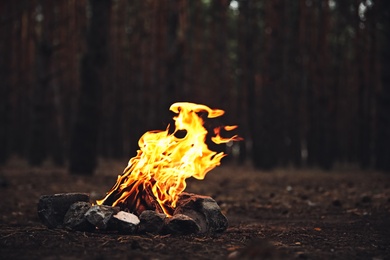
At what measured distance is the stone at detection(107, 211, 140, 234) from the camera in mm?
6250

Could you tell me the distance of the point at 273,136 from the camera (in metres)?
20.1

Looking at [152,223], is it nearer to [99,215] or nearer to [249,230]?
[99,215]

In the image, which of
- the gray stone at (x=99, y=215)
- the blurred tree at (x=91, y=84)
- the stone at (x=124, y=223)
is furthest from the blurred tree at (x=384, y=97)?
the gray stone at (x=99, y=215)

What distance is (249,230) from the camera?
693 cm

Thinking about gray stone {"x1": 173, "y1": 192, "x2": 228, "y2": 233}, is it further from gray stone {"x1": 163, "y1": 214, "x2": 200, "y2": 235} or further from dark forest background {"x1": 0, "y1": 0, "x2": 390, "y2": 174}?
dark forest background {"x1": 0, "y1": 0, "x2": 390, "y2": 174}

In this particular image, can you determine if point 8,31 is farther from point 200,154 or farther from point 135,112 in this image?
point 200,154

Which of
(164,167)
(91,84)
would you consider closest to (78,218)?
(164,167)

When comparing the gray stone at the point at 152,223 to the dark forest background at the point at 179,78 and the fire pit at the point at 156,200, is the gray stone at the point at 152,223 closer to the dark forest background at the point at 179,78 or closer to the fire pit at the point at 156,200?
the fire pit at the point at 156,200

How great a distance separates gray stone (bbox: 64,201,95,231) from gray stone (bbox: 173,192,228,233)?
45.6 inches

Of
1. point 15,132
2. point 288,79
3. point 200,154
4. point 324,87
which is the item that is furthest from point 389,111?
point 15,132

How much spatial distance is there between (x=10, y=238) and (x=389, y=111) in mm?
15192

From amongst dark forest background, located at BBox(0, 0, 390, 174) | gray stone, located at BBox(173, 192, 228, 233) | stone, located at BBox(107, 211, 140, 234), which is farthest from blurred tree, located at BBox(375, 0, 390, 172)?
stone, located at BBox(107, 211, 140, 234)

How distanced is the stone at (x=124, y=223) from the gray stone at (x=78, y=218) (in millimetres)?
251

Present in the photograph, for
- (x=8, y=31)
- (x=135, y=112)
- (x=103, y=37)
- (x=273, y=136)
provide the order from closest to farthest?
(x=103, y=37) < (x=273, y=136) < (x=8, y=31) < (x=135, y=112)
